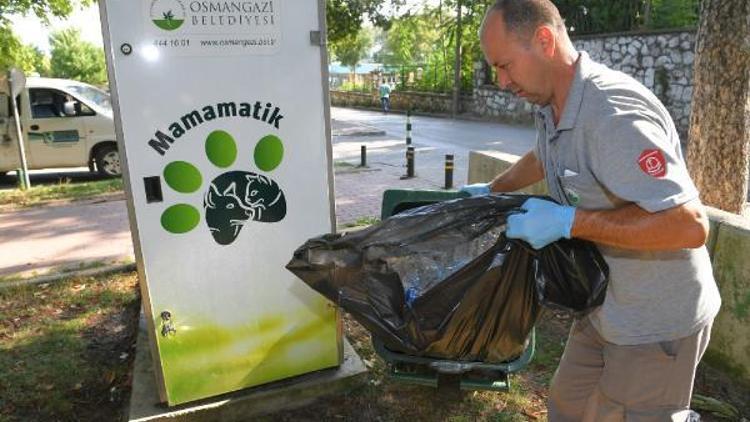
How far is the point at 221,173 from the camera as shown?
250 centimetres

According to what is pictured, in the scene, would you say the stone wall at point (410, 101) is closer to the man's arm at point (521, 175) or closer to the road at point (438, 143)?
the road at point (438, 143)

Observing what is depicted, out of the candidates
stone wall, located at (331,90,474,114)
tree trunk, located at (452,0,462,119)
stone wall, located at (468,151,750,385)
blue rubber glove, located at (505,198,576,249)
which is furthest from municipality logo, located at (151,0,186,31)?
stone wall, located at (331,90,474,114)

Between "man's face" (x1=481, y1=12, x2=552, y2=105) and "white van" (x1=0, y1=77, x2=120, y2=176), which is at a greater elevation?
"man's face" (x1=481, y1=12, x2=552, y2=105)

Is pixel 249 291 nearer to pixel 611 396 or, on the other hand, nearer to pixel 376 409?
pixel 376 409

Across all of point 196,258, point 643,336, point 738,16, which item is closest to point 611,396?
point 643,336

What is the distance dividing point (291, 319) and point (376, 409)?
0.64 metres

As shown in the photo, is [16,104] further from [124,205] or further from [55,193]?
[124,205]

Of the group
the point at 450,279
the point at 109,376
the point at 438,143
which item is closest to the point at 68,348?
the point at 109,376

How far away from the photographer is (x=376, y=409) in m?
2.87

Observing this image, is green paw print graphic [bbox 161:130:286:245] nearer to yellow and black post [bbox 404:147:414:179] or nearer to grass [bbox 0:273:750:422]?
grass [bbox 0:273:750:422]

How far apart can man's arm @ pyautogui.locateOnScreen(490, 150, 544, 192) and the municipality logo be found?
1.51 meters

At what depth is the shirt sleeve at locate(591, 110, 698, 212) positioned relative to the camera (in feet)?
4.73

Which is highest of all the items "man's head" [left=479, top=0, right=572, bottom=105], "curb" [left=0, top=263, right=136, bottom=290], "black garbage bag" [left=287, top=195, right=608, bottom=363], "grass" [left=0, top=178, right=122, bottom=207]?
"man's head" [left=479, top=0, right=572, bottom=105]

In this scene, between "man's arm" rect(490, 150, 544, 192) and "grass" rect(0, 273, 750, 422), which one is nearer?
"man's arm" rect(490, 150, 544, 192)
